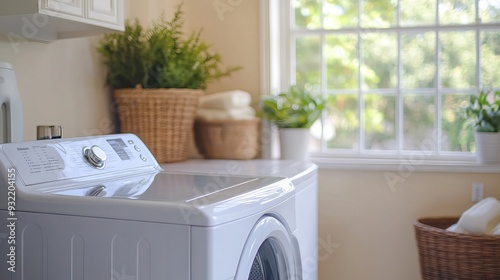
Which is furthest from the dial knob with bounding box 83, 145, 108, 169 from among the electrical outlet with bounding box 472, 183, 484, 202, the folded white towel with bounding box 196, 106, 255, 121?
the electrical outlet with bounding box 472, 183, 484, 202

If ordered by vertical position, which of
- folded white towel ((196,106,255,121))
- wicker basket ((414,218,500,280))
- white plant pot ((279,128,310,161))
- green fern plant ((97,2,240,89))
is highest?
green fern plant ((97,2,240,89))

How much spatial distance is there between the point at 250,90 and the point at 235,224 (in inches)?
62.7

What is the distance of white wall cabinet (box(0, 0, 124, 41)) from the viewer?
1617 millimetres

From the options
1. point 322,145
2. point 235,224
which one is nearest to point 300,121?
point 322,145

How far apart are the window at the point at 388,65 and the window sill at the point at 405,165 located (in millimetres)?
83

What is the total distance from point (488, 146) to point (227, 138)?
114 centimetres

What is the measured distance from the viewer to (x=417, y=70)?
113 inches

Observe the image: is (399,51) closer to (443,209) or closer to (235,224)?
(443,209)

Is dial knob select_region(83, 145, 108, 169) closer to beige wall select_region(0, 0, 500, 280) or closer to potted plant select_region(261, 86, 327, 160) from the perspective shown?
beige wall select_region(0, 0, 500, 280)

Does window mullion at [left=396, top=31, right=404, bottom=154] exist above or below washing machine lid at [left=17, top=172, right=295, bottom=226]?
above

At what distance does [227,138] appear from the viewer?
2.64 m

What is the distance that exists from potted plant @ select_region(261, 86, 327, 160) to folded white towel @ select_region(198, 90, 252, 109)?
5.2 inches

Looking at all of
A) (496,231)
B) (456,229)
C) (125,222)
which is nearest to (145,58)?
(125,222)

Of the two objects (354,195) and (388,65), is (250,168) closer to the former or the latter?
(354,195)
